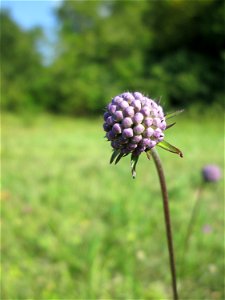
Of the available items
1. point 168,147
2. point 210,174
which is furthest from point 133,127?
point 210,174

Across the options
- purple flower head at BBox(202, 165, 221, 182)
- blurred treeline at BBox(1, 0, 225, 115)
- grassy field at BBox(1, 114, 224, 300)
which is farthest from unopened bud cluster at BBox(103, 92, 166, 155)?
blurred treeline at BBox(1, 0, 225, 115)

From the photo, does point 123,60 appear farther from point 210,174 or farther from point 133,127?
point 133,127

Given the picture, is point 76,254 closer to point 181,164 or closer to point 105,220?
point 105,220

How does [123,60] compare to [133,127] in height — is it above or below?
above

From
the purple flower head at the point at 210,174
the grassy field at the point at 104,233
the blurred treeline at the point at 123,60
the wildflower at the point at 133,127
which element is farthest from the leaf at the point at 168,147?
the blurred treeline at the point at 123,60

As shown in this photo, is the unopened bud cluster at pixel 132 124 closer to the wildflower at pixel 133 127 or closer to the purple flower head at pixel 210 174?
the wildflower at pixel 133 127

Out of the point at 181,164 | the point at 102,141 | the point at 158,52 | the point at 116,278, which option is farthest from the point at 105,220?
the point at 158,52
